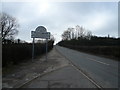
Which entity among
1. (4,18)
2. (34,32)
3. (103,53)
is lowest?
(103,53)

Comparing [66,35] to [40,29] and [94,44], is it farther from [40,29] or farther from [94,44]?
[40,29]

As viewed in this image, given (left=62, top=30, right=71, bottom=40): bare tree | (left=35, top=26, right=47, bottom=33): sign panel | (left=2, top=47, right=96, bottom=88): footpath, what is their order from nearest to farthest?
(left=2, top=47, right=96, bottom=88): footpath, (left=35, top=26, right=47, bottom=33): sign panel, (left=62, top=30, right=71, bottom=40): bare tree

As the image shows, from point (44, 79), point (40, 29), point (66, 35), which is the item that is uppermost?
point (66, 35)

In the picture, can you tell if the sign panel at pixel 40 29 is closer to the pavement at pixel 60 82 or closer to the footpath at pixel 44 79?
the footpath at pixel 44 79

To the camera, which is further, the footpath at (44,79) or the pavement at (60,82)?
the footpath at (44,79)

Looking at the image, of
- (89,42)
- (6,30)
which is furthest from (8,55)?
(89,42)

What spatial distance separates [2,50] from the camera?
15.1 metres

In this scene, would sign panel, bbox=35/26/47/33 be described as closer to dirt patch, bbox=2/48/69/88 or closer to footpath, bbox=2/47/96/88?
dirt patch, bbox=2/48/69/88

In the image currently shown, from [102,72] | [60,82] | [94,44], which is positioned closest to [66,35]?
[94,44]

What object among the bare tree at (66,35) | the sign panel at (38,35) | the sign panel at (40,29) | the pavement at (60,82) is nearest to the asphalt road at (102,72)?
the pavement at (60,82)

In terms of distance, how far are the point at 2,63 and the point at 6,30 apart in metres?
59.0

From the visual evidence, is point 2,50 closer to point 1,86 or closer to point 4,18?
point 1,86

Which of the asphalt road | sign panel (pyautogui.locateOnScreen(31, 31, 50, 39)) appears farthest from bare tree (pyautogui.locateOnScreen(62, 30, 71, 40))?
the asphalt road

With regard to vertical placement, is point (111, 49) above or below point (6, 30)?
below
